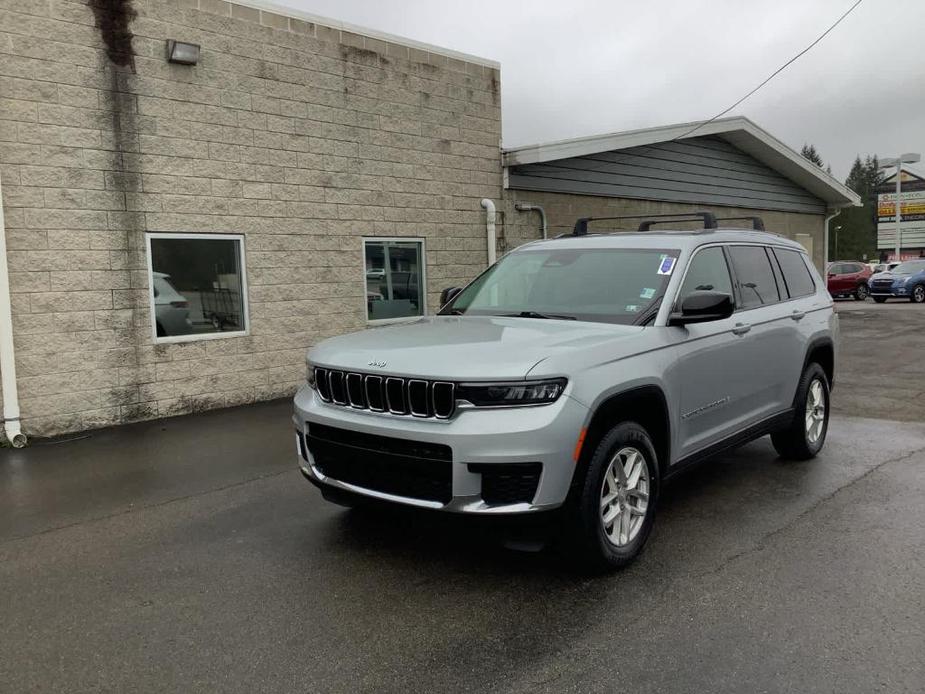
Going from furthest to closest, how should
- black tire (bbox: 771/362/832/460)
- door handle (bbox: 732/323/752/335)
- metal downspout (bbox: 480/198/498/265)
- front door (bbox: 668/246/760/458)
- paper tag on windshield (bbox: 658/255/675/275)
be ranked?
metal downspout (bbox: 480/198/498/265), black tire (bbox: 771/362/832/460), door handle (bbox: 732/323/752/335), paper tag on windshield (bbox: 658/255/675/275), front door (bbox: 668/246/760/458)

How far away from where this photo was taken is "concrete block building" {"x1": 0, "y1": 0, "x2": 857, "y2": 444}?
7.74 metres

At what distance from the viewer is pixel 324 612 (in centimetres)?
376

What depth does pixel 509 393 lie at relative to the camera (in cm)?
370

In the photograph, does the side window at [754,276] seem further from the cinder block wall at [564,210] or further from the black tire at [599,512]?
the cinder block wall at [564,210]

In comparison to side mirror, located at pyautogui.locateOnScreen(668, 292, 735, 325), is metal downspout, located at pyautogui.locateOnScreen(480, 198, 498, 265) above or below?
above

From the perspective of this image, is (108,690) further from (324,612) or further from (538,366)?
(538,366)

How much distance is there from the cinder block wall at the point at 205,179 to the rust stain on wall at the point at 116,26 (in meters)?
0.06

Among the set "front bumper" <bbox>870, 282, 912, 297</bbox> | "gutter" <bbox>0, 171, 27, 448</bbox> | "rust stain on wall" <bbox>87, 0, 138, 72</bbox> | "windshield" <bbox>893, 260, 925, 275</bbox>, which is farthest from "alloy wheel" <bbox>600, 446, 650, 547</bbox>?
"windshield" <bbox>893, 260, 925, 275</bbox>

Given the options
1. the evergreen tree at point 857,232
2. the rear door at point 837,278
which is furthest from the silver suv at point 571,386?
the evergreen tree at point 857,232

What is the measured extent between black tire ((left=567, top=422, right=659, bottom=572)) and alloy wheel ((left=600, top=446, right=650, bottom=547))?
0.7 inches

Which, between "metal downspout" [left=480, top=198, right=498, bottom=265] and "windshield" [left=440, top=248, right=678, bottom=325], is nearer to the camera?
"windshield" [left=440, top=248, right=678, bottom=325]

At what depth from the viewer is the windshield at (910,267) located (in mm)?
28516

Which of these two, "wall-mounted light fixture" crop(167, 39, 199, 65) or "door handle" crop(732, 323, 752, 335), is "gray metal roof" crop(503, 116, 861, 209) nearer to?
"wall-mounted light fixture" crop(167, 39, 199, 65)

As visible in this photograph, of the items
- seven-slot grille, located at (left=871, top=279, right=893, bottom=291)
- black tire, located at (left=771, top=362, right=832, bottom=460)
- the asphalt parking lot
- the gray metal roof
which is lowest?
the asphalt parking lot
